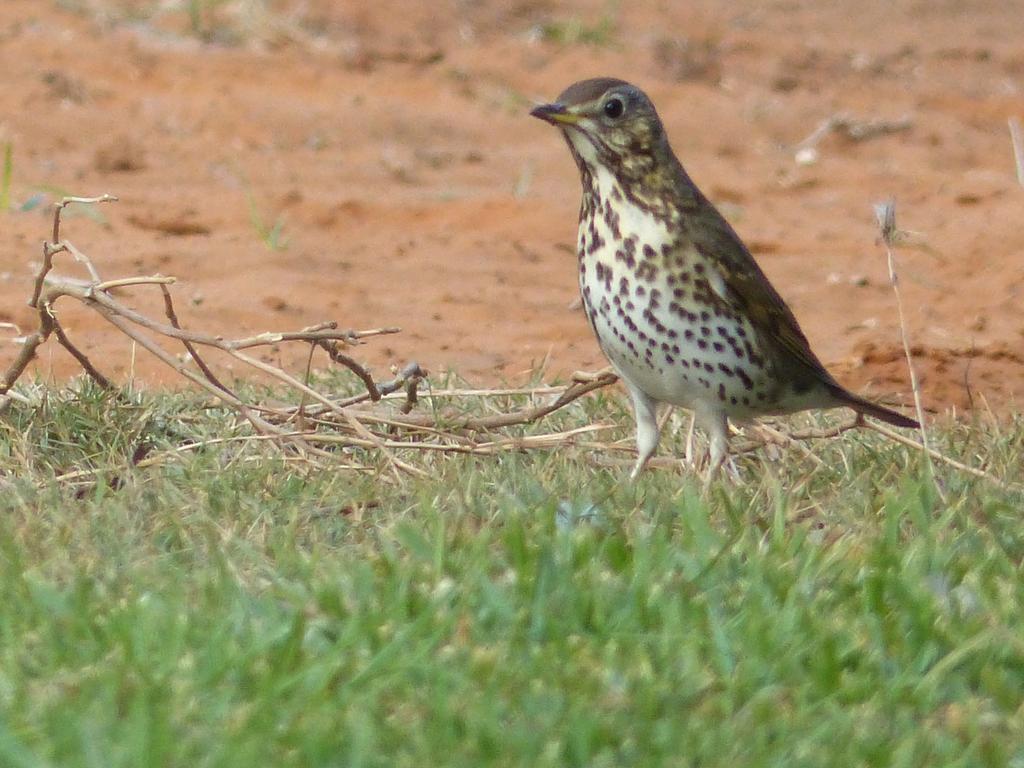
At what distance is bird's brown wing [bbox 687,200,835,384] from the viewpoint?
15.8 ft

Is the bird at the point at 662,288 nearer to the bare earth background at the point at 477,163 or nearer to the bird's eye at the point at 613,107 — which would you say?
the bird's eye at the point at 613,107

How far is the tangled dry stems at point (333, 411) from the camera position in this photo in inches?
193

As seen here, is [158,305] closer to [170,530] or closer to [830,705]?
[170,530]

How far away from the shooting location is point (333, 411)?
5070mm

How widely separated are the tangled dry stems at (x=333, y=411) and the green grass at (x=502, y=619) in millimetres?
108

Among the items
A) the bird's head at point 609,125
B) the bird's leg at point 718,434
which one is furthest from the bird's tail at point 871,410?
the bird's head at point 609,125

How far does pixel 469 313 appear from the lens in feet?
23.7

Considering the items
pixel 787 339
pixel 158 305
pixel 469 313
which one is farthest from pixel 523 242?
pixel 787 339

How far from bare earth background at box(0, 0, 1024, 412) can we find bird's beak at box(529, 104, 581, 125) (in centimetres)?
167

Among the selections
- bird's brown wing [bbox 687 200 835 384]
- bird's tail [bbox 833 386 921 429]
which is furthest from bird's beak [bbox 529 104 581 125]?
bird's tail [bbox 833 386 921 429]

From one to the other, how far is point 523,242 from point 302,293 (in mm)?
1313

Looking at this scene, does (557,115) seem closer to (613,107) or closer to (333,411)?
(613,107)

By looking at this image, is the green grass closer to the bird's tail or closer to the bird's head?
the bird's tail

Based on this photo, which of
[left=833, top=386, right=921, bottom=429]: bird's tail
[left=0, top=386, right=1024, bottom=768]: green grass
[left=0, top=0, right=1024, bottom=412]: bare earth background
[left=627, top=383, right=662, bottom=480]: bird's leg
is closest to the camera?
[left=0, top=386, right=1024, bottom=768]: green grass
